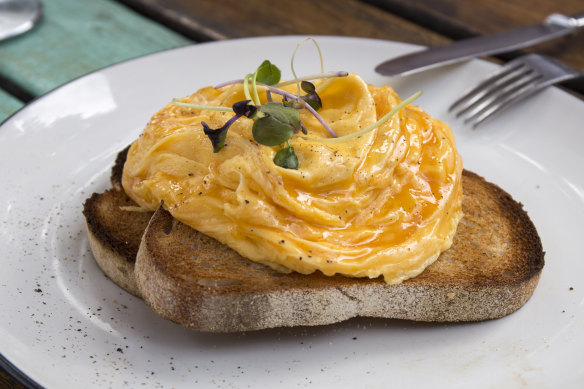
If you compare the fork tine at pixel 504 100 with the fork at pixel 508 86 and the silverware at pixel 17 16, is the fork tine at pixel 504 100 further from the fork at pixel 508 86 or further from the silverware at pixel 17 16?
the silverware at pixel 17 16

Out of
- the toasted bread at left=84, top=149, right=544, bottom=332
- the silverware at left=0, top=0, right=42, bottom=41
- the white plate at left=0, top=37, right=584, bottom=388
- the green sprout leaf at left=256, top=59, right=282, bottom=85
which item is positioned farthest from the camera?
the silverware at left=0, top=0, right=42, bottom=41

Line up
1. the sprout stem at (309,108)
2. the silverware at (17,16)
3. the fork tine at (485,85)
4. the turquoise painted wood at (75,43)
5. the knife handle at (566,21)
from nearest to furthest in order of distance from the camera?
the sprout stem at (309,108), the fork tine at (485,85), the turquoise painted wood at (75,43), the knife handle at (566,21), the silverware at (17,16)

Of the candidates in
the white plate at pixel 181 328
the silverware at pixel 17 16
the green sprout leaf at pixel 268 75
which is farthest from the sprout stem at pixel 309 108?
the silverware at pixel 17 16

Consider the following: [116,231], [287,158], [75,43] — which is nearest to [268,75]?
[287,158]

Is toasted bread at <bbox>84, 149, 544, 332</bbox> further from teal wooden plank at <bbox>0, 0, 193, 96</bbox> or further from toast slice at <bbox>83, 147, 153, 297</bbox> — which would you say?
teal wooden plank at <bbox>0, 0, 193, 96</bbox>

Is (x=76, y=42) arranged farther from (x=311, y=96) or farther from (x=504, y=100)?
(x=504, y=100)

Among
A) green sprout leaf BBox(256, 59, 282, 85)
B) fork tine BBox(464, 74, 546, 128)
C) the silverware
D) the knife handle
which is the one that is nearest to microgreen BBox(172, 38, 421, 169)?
green sprout leaf BBox(256, 59, 282, 85)

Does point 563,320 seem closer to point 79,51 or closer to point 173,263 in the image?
point 173,263

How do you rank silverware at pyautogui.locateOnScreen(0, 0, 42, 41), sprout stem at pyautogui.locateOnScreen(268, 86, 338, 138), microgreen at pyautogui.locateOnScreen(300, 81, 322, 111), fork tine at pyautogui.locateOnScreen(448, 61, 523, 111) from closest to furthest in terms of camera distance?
sprout stem at pyautogui.locateOnScreen(268, 86, 338, 138) → microgreen at pyautogui.locateOnScreen(300, 81, 322, 111) → fork tine at pyautogui.locateOnScreen(448, 61, 523, 111) → silverware at pyautogui.locateOnScreen(0, 0, 42, 41)
